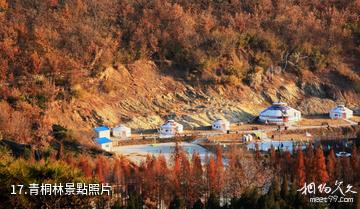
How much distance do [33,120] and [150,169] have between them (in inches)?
416

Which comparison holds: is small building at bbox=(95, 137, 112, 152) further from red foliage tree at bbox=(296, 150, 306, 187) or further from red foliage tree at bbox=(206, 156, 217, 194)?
red foliage tree at bbox=(296, 150, 306, 187)

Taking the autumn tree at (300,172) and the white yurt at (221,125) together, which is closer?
the autumn tree at (300,172)

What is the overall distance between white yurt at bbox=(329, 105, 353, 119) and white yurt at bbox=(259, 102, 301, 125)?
2.25 m

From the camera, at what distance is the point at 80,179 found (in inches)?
424

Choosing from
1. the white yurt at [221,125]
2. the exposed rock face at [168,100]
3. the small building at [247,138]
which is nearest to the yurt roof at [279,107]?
the exposed rock face at [168,100]

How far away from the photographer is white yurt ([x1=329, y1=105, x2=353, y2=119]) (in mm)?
34781

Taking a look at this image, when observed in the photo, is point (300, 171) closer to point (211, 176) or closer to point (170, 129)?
point (211, 176)

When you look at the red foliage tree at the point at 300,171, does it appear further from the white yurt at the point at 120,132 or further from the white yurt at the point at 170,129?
the white yurt at the point at 120,132

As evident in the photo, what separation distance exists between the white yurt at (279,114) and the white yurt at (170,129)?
5.14 metres

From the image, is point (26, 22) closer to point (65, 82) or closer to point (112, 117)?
point (65, 82)

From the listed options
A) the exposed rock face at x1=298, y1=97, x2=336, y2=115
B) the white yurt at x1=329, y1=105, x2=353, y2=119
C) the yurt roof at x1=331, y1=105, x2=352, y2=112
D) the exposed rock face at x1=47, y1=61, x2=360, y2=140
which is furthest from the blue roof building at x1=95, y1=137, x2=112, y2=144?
the yurt roof at x1=331, y1=105, x2=352, y2=112

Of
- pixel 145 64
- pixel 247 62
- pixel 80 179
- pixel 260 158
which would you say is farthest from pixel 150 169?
pixel 247 62

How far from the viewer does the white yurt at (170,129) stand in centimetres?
3073
